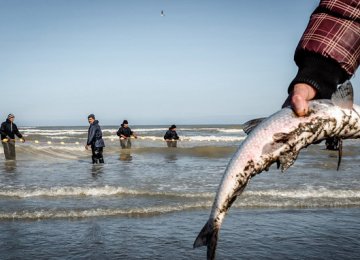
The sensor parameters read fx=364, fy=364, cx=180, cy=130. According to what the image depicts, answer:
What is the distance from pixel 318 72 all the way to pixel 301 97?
0.15 metres

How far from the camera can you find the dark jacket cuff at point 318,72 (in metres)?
1.69

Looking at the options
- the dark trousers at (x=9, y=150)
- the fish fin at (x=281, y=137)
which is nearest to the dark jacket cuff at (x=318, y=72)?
the fish fin at (x=281, y=137)

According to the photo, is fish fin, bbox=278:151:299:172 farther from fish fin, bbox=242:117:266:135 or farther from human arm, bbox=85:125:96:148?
human arm, bbox=85:125:96:148

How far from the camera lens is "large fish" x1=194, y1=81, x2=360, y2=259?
77.5 inches

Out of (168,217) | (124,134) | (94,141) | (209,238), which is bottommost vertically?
(168,217)

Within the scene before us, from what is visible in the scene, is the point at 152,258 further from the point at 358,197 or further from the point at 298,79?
the point at 358,197

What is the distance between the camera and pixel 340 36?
1.66m

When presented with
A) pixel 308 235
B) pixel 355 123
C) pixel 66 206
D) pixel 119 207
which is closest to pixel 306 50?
pixel 355 123

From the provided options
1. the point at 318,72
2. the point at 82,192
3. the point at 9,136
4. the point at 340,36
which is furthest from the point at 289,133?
the point at 9,136

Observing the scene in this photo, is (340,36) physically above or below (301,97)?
above

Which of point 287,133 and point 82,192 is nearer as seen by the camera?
point 287,133

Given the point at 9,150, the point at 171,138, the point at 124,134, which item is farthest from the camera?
the point at 171,138

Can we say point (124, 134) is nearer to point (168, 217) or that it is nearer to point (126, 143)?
point (126, 143)

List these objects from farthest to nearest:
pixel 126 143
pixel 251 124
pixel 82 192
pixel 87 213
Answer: pixel 126 143, pixel 82 192, pixel 87 213, pixel 251 124
